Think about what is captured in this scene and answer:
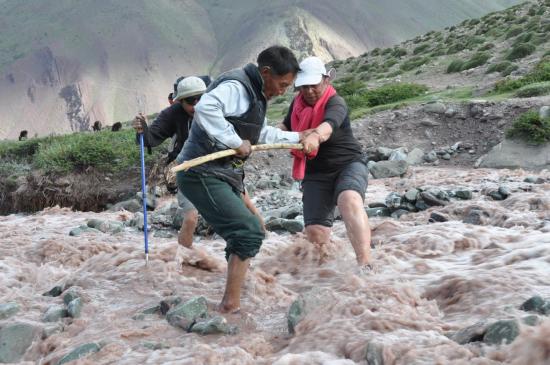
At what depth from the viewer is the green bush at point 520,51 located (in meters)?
21.8

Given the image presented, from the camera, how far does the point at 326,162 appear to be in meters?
5.75

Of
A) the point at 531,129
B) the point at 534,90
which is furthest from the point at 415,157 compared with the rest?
the point at 534,90

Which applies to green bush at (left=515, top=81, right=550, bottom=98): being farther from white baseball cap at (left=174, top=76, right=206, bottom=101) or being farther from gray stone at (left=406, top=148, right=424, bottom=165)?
white baseball cap at (left=174, top=76, right=206, bottom=101)

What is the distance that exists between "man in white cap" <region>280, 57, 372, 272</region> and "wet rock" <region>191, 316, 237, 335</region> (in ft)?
4.71

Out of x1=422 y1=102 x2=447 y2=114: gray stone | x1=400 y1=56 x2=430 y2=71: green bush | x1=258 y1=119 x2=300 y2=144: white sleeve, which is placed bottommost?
x1=258 y1=119 x2=300 y2=144: white sleeve

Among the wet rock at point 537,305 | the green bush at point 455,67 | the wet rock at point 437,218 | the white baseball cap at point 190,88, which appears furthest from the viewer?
the green bush at point 455,67

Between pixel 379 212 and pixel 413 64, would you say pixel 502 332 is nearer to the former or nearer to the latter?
pixel 379 212

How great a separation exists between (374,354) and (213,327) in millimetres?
1329

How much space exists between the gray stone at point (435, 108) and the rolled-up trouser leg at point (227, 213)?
453 inches

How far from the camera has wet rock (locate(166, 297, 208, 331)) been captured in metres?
4.73

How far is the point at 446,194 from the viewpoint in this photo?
9.48 m

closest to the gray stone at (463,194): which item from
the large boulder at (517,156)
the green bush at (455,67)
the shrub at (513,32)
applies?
the large boulder at (517,156)

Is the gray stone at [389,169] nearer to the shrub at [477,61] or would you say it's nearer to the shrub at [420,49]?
the shrub at [477,61]

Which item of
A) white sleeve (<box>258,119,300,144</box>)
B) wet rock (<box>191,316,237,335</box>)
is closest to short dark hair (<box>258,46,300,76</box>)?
white sleeve (<box>258,119,300,144</box>)
